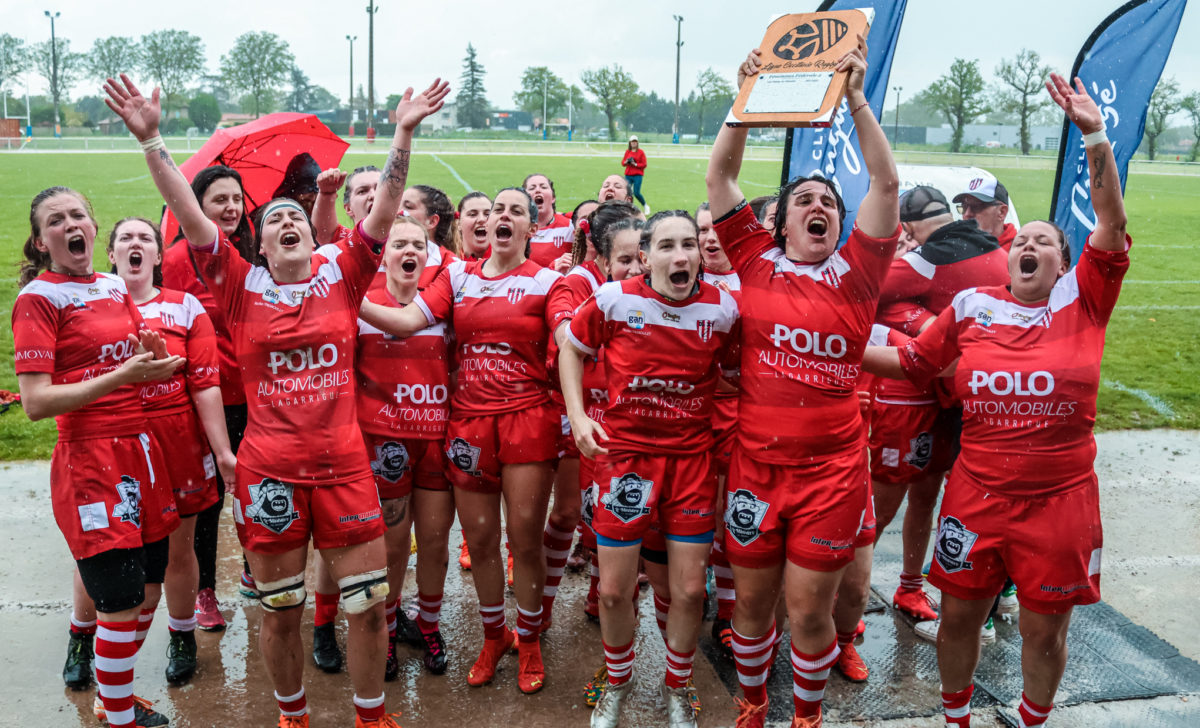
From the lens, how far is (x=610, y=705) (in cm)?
395

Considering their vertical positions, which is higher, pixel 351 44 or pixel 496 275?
pixel 351 44

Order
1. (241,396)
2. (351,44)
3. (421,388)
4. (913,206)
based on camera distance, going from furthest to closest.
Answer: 1. (351,44)
2. (913,206)
3. (241,396)
4. (421,388)

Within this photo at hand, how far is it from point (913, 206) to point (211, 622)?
14.4ft

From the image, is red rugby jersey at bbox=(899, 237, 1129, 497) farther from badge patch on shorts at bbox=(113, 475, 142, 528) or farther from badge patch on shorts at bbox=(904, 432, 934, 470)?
badge patch on shorts at bbox=(113, 475, 142, 528)

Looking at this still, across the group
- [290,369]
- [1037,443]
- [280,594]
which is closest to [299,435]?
[290,369]

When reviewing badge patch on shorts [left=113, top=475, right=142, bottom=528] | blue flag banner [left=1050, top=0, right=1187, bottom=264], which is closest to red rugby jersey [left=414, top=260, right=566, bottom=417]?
badge patch on shorts [left=113, top=475, right=142, bottom=528]

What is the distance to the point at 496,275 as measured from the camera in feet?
14.3

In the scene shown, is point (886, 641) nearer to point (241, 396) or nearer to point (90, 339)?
point (241, 396)

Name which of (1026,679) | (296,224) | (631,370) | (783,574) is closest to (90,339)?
(296,224)

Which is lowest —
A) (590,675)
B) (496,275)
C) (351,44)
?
(590,675)

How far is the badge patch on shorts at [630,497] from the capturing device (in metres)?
3.78

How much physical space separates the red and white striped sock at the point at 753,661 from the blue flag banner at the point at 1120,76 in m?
3.18

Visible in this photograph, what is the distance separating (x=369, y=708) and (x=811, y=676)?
182cm

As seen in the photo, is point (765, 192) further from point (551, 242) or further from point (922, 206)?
point (922, 206)
